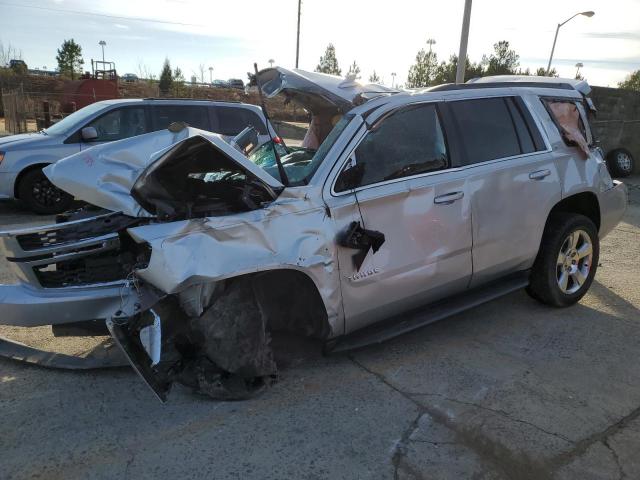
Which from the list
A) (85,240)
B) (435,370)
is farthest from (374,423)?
(85,240)

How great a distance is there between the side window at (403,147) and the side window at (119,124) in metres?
5.78

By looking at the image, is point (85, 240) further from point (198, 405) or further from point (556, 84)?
point (556, 84)

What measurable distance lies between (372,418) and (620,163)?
46.2 feet

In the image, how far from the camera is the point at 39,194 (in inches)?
327

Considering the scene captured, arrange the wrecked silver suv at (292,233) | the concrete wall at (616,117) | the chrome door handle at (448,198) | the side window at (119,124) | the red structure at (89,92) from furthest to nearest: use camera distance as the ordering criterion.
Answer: the red structure at (89,92)
the concrete wall at (616,117)
the side window at (119,124)
the chrome door handle at (448,198)
the wrecked silver suv at (292,233)

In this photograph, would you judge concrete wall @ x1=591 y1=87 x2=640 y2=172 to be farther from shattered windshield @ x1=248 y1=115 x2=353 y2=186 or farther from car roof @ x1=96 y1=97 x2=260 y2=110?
shattered windshield @ x1=248 y1=115 x2=353 y2=186

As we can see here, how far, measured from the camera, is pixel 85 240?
312 cm

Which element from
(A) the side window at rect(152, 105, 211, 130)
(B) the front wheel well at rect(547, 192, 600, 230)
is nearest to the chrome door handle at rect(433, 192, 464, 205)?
(B) the front wheel well at rect(547, 192, 600, 230)

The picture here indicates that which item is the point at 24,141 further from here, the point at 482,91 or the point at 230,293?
the point at 482,91

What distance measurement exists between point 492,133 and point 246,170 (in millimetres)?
2177

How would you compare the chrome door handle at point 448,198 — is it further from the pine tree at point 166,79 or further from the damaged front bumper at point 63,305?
the pine tree at point 166,79

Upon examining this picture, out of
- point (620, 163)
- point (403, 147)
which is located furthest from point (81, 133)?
point (620, 163)

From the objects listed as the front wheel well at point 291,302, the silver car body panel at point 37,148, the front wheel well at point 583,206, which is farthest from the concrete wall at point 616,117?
the front wheel well at point 291,302

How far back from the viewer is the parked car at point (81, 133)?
800cm
